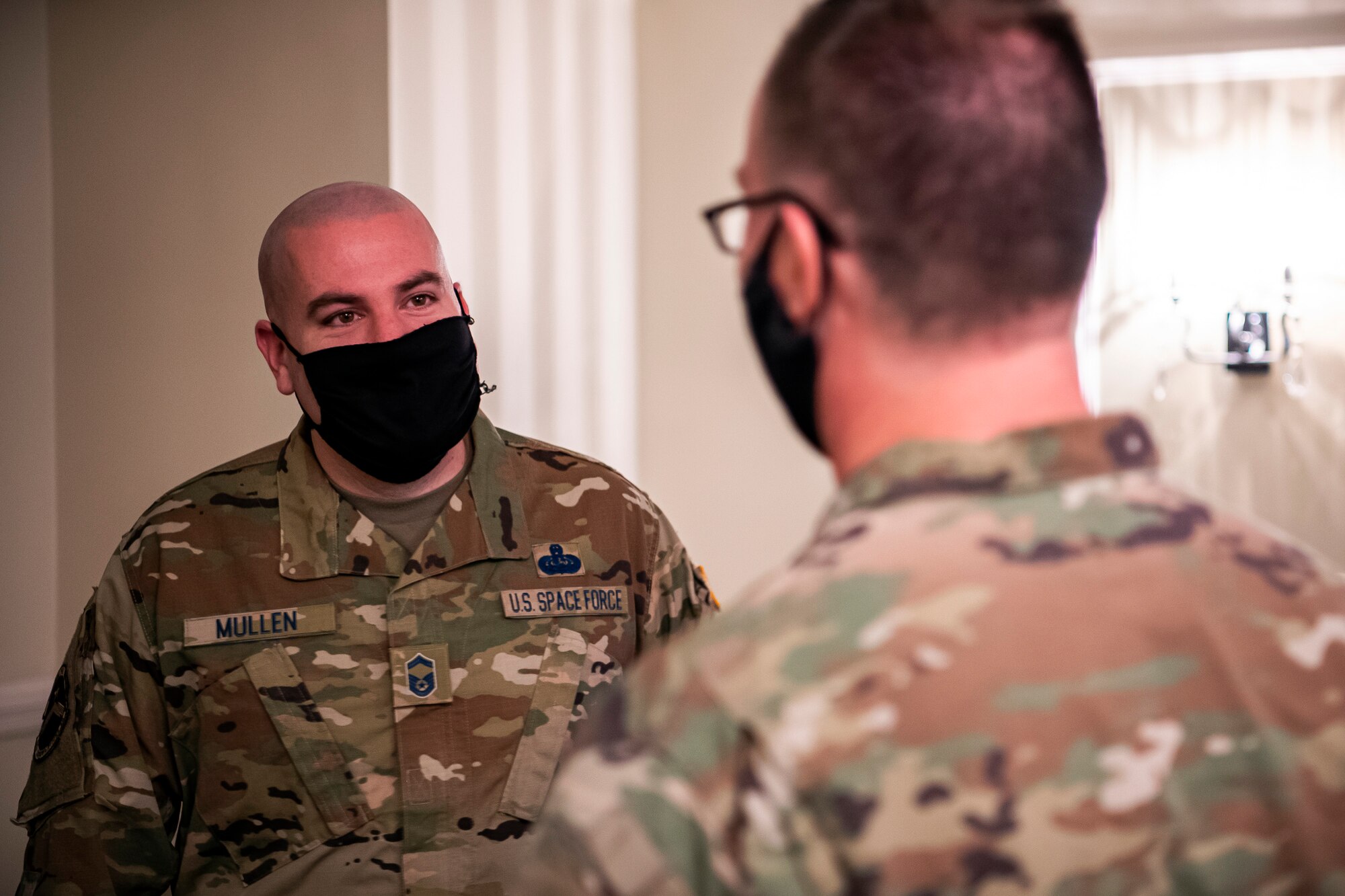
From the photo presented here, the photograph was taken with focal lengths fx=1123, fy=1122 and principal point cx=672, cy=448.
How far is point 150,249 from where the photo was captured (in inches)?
97.3

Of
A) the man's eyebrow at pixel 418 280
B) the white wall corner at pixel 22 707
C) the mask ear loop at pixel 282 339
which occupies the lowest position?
the white wall corner at pixel 22 707

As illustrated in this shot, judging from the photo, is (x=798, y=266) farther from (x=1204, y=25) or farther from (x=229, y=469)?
(x=1204, y=25)

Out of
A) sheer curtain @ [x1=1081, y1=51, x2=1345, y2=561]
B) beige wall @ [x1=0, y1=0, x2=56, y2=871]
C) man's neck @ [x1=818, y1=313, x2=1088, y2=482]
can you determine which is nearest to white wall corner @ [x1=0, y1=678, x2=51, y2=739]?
beige wall @ [x1=0, y1=0, x2=56, y2=871]

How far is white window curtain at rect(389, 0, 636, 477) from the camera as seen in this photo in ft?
7.55

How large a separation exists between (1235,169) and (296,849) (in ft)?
7.86

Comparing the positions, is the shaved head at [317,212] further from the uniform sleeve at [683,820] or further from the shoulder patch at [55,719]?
the uniform sleeve at [683,820]

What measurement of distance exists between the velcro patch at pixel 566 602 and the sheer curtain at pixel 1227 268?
4.75ft

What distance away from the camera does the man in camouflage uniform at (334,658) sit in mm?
1487

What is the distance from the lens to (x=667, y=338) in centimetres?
272

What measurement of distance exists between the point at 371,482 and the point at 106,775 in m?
0.51

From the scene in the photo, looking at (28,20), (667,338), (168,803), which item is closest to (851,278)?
(168,803)

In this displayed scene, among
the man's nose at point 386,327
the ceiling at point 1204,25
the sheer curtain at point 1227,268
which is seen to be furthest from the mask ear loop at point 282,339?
the ceiling at point 1204,25

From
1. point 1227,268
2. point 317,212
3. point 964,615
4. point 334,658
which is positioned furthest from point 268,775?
point 1227,268

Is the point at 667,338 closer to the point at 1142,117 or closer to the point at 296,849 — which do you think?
the point at 1142,117
